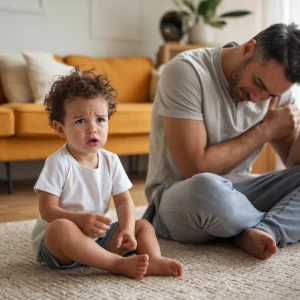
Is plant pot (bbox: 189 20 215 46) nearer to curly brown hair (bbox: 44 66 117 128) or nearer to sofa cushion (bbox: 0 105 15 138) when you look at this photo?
sofa cushion (bbox: 0 105 15 138)

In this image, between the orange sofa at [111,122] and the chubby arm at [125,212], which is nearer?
the chubby arm at [125,212]

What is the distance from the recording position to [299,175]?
1562mm

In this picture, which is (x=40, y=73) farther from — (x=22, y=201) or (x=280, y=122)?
(x=280, y=122)

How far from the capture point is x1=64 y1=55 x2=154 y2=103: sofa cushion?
10.8ft

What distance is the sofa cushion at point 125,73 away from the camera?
3307 mm

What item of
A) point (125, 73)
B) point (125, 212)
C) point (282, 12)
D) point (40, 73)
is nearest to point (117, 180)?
point (125, 212)

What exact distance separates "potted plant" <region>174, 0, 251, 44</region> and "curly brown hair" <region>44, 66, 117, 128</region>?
2.44 meters

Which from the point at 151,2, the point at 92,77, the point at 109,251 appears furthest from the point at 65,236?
the point at 151,2

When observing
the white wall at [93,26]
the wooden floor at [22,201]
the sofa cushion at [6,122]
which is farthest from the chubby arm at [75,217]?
the white wall at [93,26]

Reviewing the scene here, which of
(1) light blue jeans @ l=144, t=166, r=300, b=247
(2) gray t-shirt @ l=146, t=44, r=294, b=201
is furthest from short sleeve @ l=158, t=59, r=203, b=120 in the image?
(1) light blue jeans @ l=144, t=166, r=300, b=247

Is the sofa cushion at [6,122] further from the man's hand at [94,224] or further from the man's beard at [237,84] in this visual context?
the man's hand at [94,224]

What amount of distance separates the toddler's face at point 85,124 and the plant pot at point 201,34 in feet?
8.34

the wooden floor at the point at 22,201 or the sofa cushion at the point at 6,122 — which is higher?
the sofa cushion at the point at 6,122

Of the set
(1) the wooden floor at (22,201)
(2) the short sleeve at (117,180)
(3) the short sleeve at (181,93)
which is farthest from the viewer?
(1) the wooden floor at (22,201)
